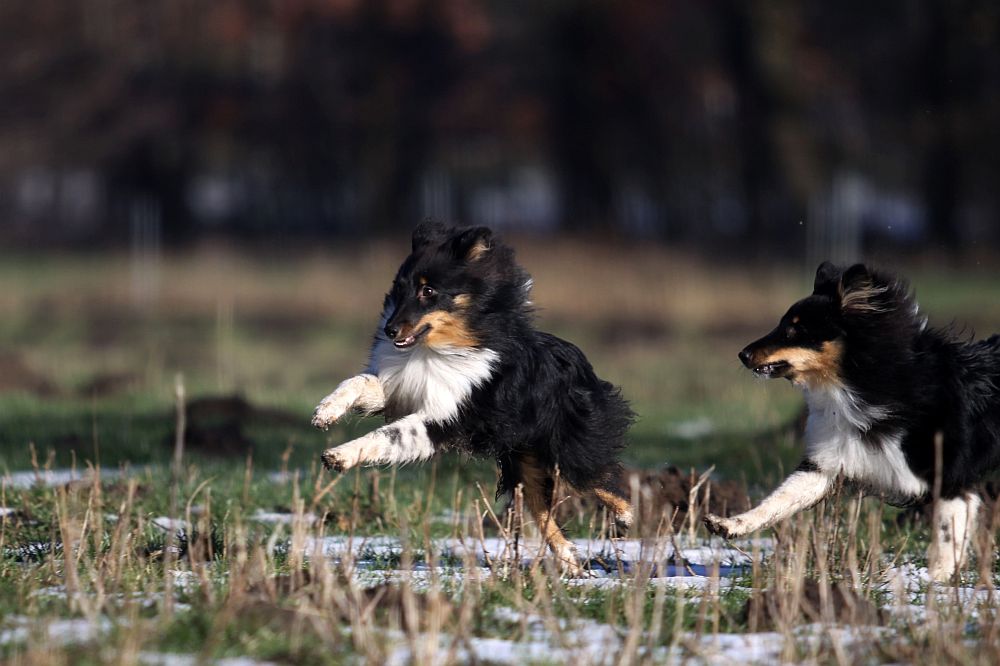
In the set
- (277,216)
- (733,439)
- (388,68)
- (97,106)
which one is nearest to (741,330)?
(733,439)

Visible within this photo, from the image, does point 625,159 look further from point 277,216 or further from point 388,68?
point 277,216

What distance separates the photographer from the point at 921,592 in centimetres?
593

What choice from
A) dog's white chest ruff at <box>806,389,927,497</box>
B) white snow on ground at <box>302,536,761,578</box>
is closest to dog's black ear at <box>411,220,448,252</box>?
white snow on ground at <box>302,536,761,578</box>

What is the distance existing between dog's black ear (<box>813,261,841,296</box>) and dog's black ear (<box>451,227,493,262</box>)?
5.57 feet

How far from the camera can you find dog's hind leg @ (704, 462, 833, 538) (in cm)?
625

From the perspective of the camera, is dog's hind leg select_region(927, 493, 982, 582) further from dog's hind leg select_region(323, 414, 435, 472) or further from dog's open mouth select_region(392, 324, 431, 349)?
dog's open mouth select_region(392, 324, 431, 349)

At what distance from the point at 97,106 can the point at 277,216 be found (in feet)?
16.8

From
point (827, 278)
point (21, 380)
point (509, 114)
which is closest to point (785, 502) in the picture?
point (827, 278)

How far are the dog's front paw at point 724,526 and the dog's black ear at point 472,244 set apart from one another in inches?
65.8

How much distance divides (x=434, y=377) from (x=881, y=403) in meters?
2.16

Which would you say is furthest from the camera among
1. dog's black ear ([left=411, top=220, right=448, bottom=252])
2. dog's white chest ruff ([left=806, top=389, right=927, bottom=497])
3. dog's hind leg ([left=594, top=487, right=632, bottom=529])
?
dog's hind leg ([left=594, top=487, right=632, bottom=529])

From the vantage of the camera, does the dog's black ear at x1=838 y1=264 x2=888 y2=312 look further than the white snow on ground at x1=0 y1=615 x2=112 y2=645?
Yes

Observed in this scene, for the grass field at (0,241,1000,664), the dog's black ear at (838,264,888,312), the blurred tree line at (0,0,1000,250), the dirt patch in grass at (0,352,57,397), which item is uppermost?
the blurred tree line at (0,0,1000,250)

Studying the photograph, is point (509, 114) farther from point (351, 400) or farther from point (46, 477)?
point (351, 400)
